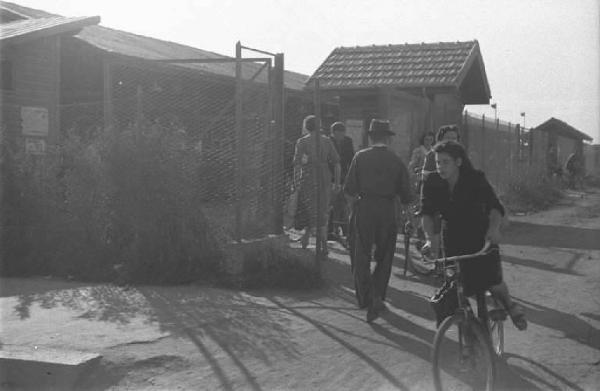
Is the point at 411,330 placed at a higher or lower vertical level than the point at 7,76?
lower

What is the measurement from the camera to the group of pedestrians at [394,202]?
491 cm

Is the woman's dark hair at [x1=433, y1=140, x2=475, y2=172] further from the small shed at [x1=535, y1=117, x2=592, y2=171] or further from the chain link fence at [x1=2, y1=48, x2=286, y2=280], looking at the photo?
the small shed at [x1=535, y1=117, x2=592, y2=171]

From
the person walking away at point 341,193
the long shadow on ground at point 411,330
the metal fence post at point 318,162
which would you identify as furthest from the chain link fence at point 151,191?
the long shadow on ground at point 411,330

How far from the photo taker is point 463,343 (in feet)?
15.2

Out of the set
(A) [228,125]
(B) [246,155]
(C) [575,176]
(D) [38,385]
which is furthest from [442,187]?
(C) [575,176]

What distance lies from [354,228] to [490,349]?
9.09ft

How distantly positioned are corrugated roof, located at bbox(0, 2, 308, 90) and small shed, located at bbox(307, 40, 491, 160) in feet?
7.17

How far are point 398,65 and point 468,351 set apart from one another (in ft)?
46.7

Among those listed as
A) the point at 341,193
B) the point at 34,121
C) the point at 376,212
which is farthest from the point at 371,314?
the point at 34,121

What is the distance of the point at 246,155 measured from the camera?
31.4 ft

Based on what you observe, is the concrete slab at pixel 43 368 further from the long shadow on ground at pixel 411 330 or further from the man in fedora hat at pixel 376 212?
the man in fedora hat at pixel 376 212

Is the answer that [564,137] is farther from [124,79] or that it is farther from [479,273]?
[479,273]

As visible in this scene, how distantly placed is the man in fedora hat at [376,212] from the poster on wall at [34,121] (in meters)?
9.31

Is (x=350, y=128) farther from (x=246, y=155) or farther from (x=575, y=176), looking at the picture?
(x=575, y=176)
